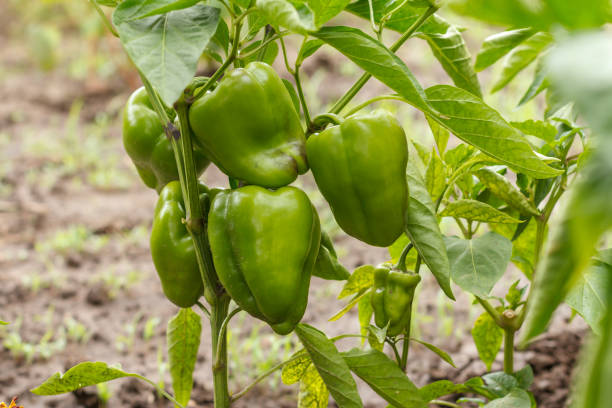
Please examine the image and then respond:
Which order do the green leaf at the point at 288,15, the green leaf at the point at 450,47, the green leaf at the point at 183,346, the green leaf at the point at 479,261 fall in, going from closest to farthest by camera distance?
the green leaf at the point at 288,15 → the green leaf at the point at 479,261 → the green leaf at the point at 450,47 → the green leaf at the point at 183,346

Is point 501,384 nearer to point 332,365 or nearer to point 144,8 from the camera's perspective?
point 332,365

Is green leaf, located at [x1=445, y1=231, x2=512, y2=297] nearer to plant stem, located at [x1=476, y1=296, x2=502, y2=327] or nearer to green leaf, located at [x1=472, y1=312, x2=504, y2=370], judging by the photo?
plant stem, located at [x1=476, y1=296, x2=502, y2=327]

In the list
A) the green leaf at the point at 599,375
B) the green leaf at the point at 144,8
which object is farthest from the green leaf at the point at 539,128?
the green leaf at the point at 599,375

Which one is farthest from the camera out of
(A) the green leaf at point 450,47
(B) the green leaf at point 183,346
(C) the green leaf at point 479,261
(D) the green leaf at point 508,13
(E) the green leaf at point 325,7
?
(B) the green leaf at point 183,346

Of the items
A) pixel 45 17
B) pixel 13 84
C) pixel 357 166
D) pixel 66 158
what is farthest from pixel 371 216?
pixel 45 17

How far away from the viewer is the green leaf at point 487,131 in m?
0.70

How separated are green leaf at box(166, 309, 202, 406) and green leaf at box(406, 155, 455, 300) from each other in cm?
42

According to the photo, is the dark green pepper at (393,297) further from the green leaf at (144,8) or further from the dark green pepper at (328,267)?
the green leaf at (144,8)

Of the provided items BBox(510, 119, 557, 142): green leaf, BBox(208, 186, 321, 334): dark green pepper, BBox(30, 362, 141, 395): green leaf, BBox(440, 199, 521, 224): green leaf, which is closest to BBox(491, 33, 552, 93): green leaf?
BBox(510, 119, 557, 142): green leaf

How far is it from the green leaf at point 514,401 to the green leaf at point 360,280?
0.82ft

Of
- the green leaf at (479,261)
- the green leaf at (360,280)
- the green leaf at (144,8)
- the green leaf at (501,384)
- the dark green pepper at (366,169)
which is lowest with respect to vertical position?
the green leaf at (501,384)

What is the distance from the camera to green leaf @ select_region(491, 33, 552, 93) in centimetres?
104

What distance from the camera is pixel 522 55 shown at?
1.06 meters

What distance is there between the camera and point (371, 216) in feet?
2.38
